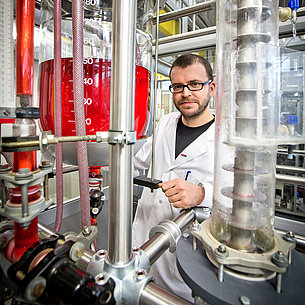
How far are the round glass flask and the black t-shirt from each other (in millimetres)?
630

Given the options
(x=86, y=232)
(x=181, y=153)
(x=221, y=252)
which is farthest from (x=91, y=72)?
(x=181, y=153)

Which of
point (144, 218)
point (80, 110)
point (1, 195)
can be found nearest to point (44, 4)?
point (80, 110)

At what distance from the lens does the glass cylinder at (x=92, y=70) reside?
20.2 inches

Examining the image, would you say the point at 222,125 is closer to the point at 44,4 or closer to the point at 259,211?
the point at 259,211

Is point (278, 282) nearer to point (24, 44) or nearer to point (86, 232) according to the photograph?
point (86, 232)

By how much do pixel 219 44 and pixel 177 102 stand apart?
0.79 m

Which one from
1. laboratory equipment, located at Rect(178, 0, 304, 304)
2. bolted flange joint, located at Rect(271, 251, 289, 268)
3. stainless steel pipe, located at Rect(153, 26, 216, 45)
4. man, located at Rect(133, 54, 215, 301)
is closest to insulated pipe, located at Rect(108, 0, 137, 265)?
laboratory equipment, located at Rect(178, 0, 304, 304)

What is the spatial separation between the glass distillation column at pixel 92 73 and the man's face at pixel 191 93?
1.43ft

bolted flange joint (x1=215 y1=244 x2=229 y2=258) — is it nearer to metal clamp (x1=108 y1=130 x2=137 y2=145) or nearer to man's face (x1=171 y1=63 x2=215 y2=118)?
metal clamp (x1=108 y1=130 x2=137 y2=145)

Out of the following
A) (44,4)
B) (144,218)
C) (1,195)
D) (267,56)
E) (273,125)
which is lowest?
(144,218)

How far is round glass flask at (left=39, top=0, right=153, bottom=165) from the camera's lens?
51 centimetres

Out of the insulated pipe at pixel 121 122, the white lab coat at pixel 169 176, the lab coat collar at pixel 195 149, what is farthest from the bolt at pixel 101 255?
the lab coat collar at pixel 195 149

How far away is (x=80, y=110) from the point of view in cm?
43

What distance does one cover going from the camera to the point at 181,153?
1.17 metres
